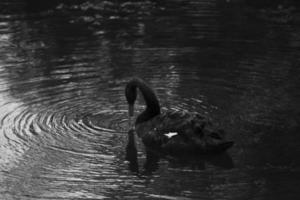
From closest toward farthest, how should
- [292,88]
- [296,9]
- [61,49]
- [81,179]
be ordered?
[81,179] → [292,88] → [61,49] → [296,9]

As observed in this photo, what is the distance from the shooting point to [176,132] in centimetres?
915

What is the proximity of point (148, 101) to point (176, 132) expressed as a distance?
1038 mm

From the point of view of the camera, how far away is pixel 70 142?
30.8 feet

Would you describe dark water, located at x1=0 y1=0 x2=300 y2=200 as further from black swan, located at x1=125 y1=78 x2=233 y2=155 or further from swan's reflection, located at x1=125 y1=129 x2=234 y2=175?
black swan, located at x1=125 y1=78 x2=233 y2=155

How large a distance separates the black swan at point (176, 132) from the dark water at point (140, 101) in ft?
0.67

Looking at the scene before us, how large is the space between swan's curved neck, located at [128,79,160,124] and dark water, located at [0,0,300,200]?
1.14ft

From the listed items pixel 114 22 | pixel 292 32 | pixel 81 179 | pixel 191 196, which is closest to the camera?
pixel 191 196

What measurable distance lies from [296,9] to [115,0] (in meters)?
5.28

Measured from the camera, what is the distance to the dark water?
823cm

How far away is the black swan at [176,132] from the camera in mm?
8859

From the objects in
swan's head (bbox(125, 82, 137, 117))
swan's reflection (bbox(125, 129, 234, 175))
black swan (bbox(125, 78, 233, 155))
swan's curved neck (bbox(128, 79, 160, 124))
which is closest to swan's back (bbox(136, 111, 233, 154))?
black swan (bbox(125, 78, 233, 155))

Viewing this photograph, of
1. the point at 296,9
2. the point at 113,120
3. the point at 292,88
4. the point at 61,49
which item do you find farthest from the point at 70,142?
the point at 296,9

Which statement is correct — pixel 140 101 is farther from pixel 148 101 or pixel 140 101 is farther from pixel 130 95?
pixel 148 101

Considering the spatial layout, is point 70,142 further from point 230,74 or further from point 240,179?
point 230,74
